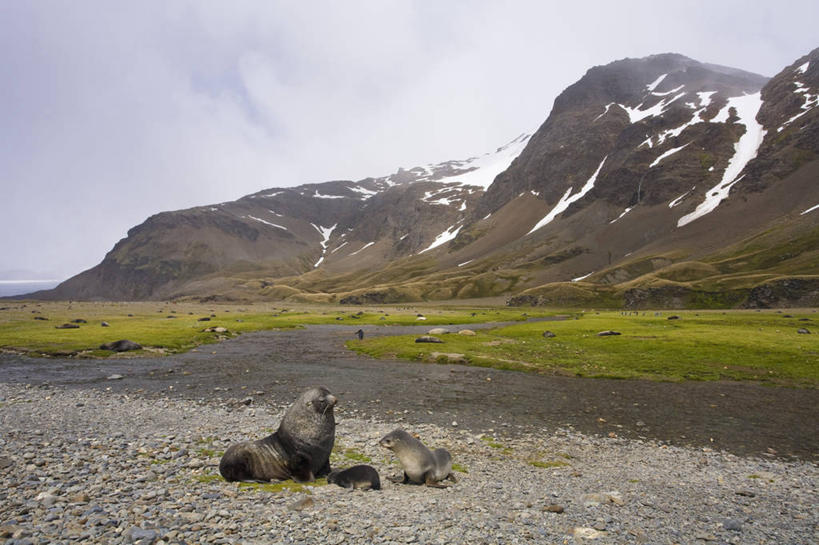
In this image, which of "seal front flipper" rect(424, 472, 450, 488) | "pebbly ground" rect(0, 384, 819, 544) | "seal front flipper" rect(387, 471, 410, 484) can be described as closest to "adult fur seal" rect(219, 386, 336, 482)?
"pebbly ground" rect(0, 384, 819, 544)

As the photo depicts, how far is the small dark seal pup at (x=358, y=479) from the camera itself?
12.0m

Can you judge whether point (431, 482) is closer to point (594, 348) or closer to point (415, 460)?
point (415, 460)

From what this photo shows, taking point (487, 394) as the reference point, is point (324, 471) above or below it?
above

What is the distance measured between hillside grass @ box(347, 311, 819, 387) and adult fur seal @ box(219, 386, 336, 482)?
24305mm

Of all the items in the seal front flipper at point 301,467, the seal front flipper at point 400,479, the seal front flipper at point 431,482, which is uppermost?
the seal front flipper at point 301,467

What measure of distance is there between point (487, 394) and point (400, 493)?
50.7ft

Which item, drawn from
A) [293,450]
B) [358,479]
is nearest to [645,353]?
[358,479]

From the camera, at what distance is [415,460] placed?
1292 centimetres

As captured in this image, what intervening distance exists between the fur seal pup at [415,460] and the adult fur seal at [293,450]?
1970 mm

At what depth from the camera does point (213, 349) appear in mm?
46500

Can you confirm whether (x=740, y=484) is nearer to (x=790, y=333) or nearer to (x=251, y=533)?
(x=251, y=533)

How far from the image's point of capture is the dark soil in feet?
63.3

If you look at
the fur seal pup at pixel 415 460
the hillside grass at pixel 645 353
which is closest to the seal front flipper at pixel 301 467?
the fur seal pup at pixel 415 460

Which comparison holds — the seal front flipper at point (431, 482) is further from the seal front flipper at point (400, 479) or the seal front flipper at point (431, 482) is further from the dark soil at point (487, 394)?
the dark soil at point (487, 394)
